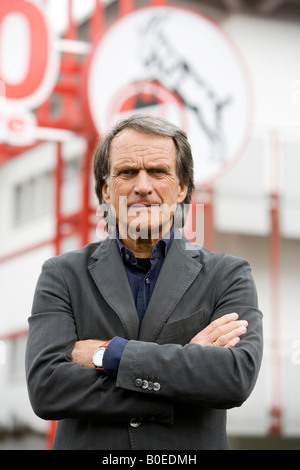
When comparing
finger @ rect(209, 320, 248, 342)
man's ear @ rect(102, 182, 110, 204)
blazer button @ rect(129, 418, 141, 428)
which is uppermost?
man's ear @ rect(102, 182, 110, 204)

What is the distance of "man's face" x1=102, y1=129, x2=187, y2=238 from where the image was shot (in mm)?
2475

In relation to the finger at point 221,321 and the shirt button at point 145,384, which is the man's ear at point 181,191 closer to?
the finger at point 221,321

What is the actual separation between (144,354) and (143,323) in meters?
0.14

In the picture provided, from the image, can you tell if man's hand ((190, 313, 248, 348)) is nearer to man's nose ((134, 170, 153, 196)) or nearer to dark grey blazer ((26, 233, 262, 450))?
dark grey blazer ((26, 233, 262, 450))

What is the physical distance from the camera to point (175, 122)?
782 cm

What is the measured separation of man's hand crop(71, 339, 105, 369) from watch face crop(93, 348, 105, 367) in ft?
0.08

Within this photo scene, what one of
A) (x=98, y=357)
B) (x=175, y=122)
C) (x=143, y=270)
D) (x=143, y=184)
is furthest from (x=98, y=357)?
(x=175, y=122)

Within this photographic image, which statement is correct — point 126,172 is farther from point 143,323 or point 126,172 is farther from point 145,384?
point 145,384

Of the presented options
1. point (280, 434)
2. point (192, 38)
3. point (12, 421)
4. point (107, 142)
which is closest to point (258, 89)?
point (192, 38)

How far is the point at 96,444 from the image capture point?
228 cm

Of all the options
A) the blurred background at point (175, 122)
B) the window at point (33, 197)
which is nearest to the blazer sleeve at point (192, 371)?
the blurred background at point (175, 122)

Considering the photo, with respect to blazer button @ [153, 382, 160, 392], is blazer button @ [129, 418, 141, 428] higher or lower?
lower

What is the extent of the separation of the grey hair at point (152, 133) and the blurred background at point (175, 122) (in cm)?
280

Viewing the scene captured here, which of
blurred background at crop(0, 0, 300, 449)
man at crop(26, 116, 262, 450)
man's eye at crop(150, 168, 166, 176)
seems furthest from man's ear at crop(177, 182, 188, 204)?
blurred background at crop(0, 0, 300, 449)
